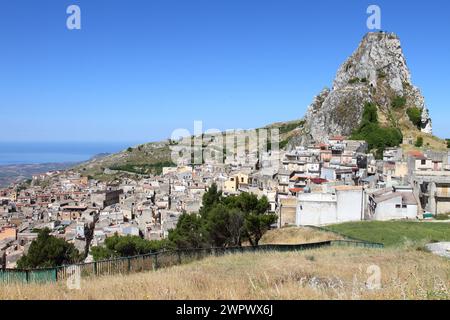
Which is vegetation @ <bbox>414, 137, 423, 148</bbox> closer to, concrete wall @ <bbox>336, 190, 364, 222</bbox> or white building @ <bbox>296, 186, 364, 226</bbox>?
white building @ <bbox>296, 186, 364, 226</bbox>

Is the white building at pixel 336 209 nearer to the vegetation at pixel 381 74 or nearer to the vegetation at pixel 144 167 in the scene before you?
the vegetation at pixel 381 74

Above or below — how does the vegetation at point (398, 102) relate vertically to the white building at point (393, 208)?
above

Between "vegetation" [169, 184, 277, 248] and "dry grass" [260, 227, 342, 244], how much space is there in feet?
1.92

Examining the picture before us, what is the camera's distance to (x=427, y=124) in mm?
77375

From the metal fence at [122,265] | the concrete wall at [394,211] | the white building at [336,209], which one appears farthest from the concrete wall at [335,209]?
the metal fence at [122,265]

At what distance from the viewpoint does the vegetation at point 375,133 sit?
210 ft

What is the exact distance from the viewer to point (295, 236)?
28.8 meters

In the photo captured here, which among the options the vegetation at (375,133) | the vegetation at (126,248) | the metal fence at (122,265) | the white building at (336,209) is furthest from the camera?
the vegetation at (375,133)

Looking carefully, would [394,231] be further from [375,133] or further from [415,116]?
[415,116]

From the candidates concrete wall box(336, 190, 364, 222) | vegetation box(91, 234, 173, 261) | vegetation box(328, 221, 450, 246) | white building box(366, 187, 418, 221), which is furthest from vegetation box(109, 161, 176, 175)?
vegetation box(328, 221, 450, 246)

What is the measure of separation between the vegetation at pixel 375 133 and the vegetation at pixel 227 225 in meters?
36.2

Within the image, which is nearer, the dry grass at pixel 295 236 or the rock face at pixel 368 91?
the dry grass at pixel 295 236

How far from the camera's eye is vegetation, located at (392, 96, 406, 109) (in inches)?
3051
